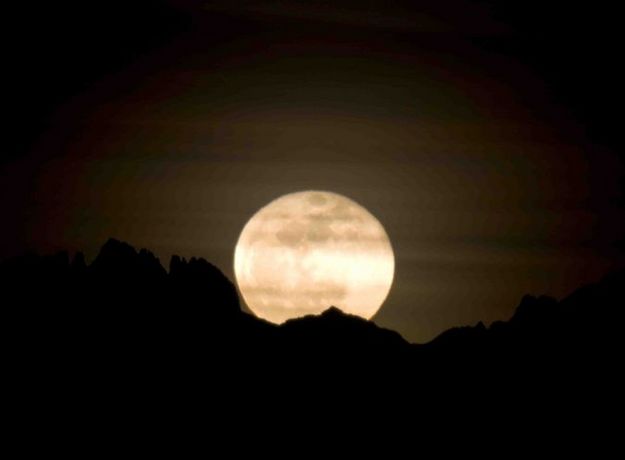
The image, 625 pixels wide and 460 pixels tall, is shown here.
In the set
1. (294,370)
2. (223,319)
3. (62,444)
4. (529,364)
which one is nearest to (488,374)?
(529,364)

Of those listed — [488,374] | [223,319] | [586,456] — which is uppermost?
[223,319]

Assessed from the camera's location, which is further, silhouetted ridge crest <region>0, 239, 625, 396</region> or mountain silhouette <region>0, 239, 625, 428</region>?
silhouetted ridge crest <region>0, 239, 625, 396</region>

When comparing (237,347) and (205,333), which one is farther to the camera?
(237,347)

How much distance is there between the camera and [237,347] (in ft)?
571

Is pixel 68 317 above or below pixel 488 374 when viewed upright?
above

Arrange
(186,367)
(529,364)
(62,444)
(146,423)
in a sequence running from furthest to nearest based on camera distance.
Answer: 1. (529,364)
2. (186,367)
3. (146,423)
4. (62,444)

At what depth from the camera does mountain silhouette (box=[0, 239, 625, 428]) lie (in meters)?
162

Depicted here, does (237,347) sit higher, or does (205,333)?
(205,333)

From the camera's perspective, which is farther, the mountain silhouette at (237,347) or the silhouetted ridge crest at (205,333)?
the silhouetted ridge crest at (205,333)

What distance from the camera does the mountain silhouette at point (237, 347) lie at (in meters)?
162

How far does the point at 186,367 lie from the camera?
544ft

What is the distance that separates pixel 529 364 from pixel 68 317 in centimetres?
8084

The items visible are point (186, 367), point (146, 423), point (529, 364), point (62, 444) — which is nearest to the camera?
point (62, 444)

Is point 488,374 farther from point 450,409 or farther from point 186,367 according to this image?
point 186,367
